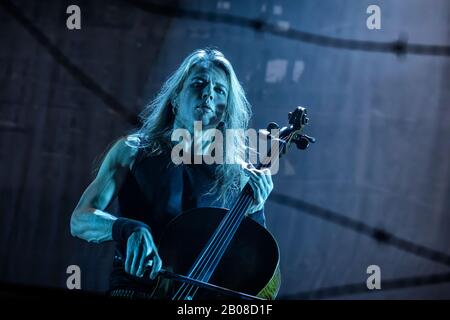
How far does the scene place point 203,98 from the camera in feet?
6.35

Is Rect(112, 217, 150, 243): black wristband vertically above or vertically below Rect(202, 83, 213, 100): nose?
below

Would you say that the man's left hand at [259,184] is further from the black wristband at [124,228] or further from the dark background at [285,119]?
the black wristband at [124,228]

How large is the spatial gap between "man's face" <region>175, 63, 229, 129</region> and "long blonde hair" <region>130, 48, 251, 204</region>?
0.02 m

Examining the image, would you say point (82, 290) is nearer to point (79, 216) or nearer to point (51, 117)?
point (79, 216)

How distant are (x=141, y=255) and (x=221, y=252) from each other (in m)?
0.26

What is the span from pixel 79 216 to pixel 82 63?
0.57 metres

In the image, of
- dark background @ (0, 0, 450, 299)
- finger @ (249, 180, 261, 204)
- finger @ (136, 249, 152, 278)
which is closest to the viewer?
finger @ (136, 249, 152, 278)

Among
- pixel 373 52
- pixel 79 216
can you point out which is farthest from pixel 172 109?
pixel 373 52

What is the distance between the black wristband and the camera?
1836mm

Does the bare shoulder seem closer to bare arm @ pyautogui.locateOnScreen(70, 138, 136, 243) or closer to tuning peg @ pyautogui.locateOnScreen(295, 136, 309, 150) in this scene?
bare arm @ pyautogui.locateOnScreen(70, 138, 136, 243)

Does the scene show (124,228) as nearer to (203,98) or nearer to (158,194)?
(158,194)

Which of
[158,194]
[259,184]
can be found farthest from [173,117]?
[259,184]

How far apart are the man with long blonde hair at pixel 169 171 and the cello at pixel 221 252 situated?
0.08 m

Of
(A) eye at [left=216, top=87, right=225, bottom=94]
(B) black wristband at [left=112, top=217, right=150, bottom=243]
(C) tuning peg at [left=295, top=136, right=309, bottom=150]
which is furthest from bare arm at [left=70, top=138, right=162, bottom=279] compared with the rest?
(C) tuning peg at [left=295, top=136, right=309, bottom=150]
